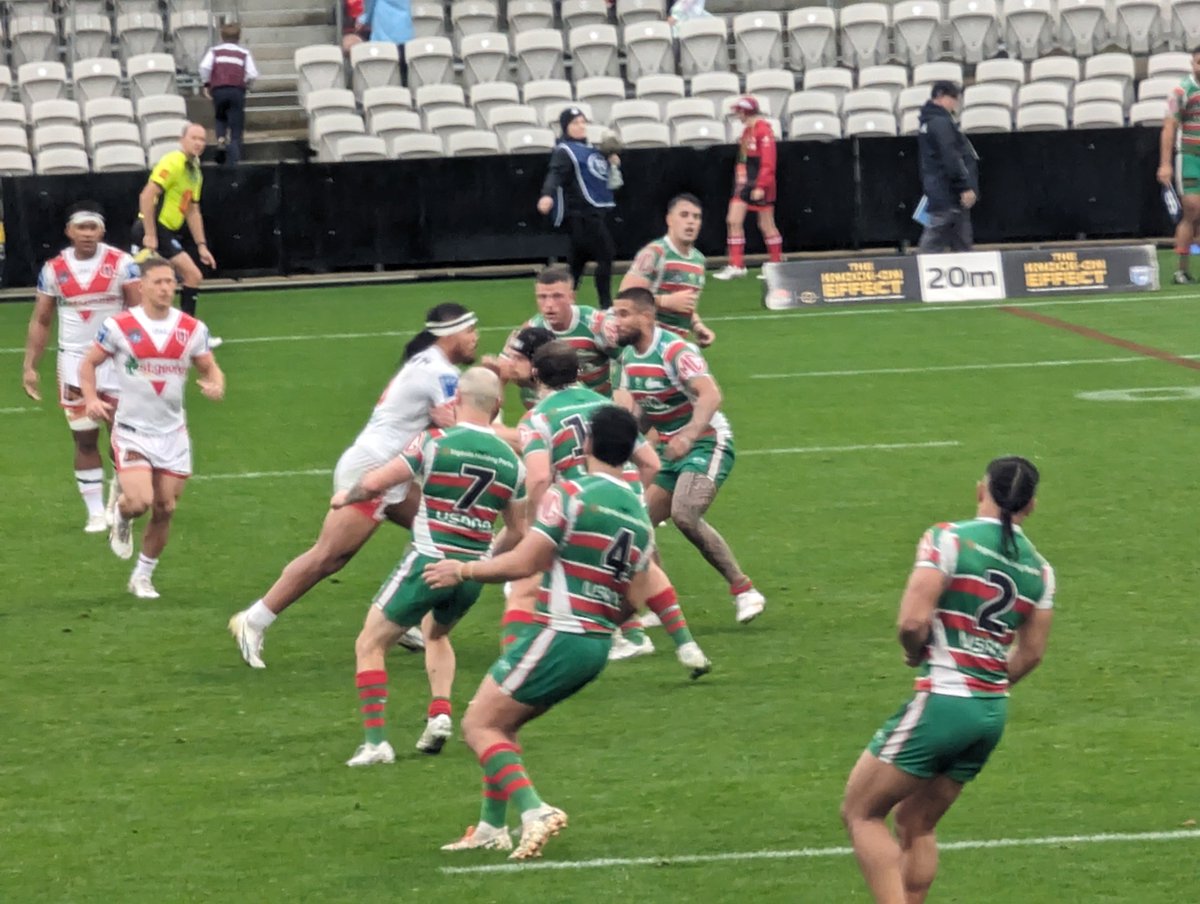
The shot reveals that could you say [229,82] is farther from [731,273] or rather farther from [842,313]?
[842,313]

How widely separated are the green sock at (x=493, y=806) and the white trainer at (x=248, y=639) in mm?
2921

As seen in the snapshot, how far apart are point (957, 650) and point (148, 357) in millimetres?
6249

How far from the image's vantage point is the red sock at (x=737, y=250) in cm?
2578

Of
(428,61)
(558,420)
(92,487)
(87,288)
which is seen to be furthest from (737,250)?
(558,420)

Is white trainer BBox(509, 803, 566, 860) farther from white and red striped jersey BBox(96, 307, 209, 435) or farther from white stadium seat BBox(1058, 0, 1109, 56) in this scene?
white stadium seat BBox(1058, 0, 1109, 56)

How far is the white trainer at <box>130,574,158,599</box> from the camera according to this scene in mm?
12172

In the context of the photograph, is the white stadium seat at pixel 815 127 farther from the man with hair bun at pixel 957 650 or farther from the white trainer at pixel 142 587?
the man with hair bun at pixel 957 650

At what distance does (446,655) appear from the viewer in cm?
917

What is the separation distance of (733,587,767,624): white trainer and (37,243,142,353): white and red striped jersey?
4.47m

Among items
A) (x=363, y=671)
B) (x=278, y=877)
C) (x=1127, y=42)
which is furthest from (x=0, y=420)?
(x=1127, y=42)

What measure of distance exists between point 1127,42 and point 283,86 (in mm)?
11835

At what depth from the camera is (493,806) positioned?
776 cm

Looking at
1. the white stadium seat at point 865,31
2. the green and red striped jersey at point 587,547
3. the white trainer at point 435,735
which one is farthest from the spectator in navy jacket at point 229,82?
the green and red striped jersey at point 587,547

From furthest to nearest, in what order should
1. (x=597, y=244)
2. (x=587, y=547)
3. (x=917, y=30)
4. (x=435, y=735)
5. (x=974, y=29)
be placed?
(x=974, y=29) → (x=917, y=30) → (x=597, y=244) → (x=435, y=735) → (x=587, y=547)
